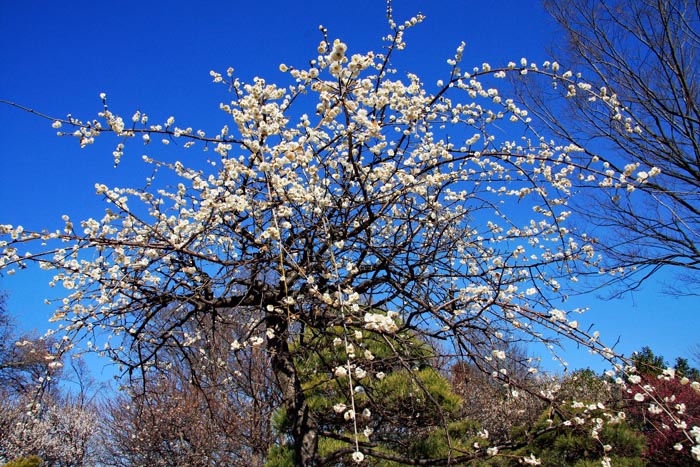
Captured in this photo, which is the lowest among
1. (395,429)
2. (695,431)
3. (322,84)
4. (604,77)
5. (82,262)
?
(695,431)

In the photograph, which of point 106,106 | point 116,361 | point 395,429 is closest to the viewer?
point 106,106

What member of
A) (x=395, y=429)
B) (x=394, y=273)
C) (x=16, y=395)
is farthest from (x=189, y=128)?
(x=16, y=395)

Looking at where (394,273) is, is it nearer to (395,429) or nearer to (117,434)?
(395,429)

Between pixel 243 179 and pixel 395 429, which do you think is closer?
pixel 243 179

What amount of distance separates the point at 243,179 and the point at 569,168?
84.2 inches

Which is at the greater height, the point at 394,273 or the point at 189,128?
the point at 189,128

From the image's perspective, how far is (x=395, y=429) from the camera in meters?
6.36

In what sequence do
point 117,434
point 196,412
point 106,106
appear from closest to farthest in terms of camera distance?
point 106,106
point 196,412
point 117,434

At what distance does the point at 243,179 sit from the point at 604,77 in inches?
262

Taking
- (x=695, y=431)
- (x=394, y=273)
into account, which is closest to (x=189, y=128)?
(x=394, y=273)

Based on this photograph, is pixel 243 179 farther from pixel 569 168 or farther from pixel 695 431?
pixel 695 431

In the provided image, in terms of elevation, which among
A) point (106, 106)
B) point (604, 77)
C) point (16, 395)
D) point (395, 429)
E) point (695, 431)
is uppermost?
point (604, 77)

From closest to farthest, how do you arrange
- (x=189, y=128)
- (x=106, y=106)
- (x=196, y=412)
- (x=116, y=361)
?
(x=106, y=106)
(x=189, y=128)
(x=116, y=361)
(x=196, y=412)

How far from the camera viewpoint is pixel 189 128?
3.30m
